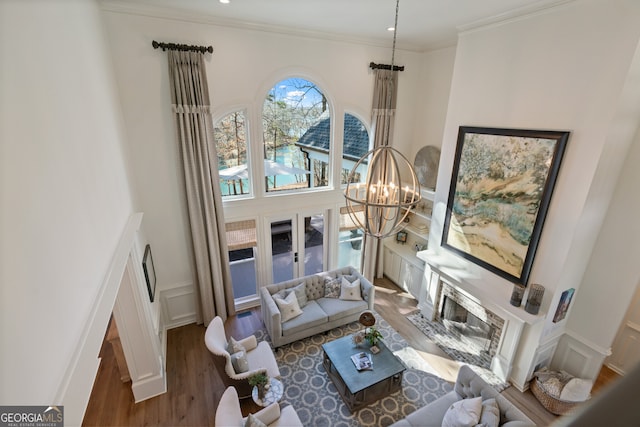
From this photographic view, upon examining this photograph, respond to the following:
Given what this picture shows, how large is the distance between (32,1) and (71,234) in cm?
130

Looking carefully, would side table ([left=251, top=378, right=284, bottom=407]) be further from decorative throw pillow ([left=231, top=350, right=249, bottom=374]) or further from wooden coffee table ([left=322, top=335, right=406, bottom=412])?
wooden coffee table ([left=322, top=335, right=406, bottom=412])

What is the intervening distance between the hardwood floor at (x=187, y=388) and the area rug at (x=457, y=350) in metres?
0.11

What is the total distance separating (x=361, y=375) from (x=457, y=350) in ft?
6.17

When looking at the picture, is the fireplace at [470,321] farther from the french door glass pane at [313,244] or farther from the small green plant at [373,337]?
the french door glass pane at [313,244]

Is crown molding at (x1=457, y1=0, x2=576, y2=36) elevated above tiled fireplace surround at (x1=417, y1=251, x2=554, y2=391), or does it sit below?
above

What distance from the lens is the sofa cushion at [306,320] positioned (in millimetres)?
4738

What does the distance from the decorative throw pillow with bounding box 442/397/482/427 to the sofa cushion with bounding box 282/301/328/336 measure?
222 cm

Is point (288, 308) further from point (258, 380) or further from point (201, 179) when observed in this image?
point (201, 179)

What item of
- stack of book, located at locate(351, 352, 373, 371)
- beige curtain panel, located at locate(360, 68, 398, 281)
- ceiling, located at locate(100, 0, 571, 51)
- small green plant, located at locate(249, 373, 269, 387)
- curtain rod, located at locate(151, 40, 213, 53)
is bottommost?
stack of book, located at locate(351, 352, 373, 371)

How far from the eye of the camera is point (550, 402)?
3.84m

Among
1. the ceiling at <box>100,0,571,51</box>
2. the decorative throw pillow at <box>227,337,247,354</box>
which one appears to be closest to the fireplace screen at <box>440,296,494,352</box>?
the decorative throw pillow at <box>227,337,247,354</box>

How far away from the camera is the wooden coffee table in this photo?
380 centimetres

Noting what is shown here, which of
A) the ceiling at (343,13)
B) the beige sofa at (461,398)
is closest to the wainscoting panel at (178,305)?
the beige sofa at (461,398)

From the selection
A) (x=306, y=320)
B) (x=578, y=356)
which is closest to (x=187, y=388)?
(x=306, y=320)
